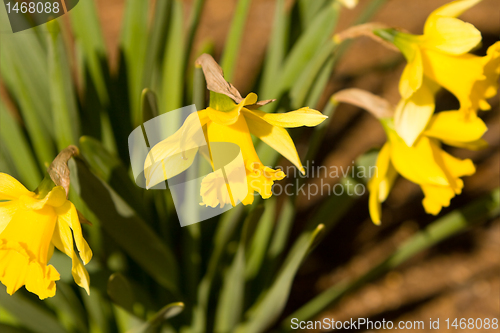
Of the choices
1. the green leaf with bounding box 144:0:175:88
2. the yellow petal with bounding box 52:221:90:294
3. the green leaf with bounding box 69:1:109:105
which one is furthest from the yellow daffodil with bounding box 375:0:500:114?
the green leaf with bounding box 69:1:109:105

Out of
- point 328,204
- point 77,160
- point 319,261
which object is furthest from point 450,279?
point 77,160

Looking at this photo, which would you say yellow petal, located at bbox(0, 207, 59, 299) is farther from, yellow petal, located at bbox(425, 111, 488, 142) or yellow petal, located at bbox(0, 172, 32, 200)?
yellow petal, located at bbox(425, 111, 488, 142)

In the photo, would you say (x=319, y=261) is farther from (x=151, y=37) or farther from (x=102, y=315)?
(x=151, y=37)

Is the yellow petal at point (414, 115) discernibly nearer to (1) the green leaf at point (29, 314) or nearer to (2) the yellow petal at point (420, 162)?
(2) the yellow petal at point (420, 162)

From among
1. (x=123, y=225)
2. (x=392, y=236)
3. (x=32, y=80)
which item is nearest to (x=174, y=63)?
(x=32, y=80)

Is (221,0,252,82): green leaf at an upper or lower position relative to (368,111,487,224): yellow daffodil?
upper

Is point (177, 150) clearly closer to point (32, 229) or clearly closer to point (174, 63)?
point (32, 229)
